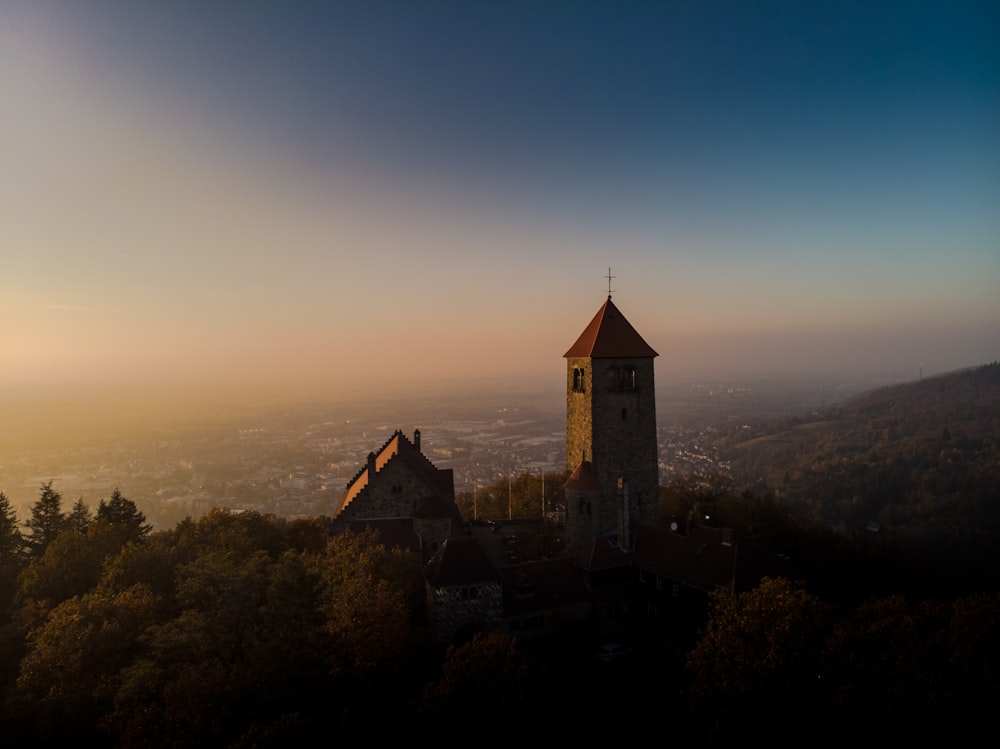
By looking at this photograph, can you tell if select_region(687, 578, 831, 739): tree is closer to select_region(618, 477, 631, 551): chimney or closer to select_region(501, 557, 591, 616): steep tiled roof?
select_region(501, 557, 591, 616): steep tiled roof

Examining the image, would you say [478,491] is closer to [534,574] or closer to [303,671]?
[534,574]

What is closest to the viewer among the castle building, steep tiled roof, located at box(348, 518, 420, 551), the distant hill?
steep tiled roof, located at box(348, 518, 420, 551)

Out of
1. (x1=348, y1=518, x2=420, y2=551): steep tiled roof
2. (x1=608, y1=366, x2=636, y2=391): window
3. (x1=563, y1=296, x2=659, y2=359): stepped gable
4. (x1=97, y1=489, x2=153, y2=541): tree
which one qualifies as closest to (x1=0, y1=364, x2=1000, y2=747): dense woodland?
(x1=97, y1=489, x2=153, y2=541): tree

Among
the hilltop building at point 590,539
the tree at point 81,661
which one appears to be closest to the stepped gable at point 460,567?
the hilltop building at point 590,539

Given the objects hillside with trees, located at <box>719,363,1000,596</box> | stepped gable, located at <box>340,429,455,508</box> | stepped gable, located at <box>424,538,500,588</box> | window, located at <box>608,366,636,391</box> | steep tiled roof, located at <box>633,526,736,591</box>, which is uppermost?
window, located at <box>608,366,636,391</box>

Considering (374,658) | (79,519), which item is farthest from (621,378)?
(79,519)

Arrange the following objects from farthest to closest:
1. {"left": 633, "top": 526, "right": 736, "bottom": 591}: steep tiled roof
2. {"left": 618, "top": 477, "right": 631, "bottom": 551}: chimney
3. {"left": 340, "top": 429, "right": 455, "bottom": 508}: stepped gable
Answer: {"left": 340, "top": 429, "right": 455, "bottom": 508}: stepped gable < {"left": 618, "top": 477, "right": 631, "bottom": 551}: chimney < {"left": 633, "top": 526, "right": 736, "bottom": 591}: steep tiled roof
